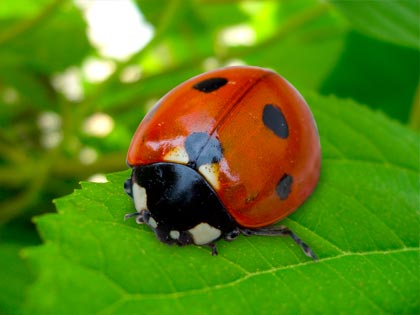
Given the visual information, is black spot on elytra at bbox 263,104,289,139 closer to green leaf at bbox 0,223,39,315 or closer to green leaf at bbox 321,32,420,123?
green leaf at bbox 0,223,39,315

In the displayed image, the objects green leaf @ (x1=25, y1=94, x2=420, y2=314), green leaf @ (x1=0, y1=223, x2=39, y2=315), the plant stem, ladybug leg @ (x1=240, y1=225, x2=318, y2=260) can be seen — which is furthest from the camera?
the plant stem

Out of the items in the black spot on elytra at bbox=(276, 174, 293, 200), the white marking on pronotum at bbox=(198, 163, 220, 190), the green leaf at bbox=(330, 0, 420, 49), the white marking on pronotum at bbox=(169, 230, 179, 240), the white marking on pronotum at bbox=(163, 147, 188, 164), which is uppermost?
the green leaf at bbox=(330, 0, 420, 49)

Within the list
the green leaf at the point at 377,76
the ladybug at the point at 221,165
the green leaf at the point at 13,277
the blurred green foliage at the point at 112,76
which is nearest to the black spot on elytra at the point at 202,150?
the ladybug at the point at 221,165

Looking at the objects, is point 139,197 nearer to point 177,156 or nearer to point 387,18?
point 177,156

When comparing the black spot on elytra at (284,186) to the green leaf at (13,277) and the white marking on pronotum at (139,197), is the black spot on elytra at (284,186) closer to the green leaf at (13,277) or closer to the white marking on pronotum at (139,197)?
the white marking on pronotum at (139,197)

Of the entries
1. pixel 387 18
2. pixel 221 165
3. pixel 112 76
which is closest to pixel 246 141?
pixel 221 165

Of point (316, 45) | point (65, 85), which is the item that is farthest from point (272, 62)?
point (65, 85)

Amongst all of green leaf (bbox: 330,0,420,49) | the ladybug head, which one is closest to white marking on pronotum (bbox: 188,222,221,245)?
the ladybug head

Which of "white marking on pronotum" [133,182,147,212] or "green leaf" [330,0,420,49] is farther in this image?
"green leaf" [330,0,420,49]
